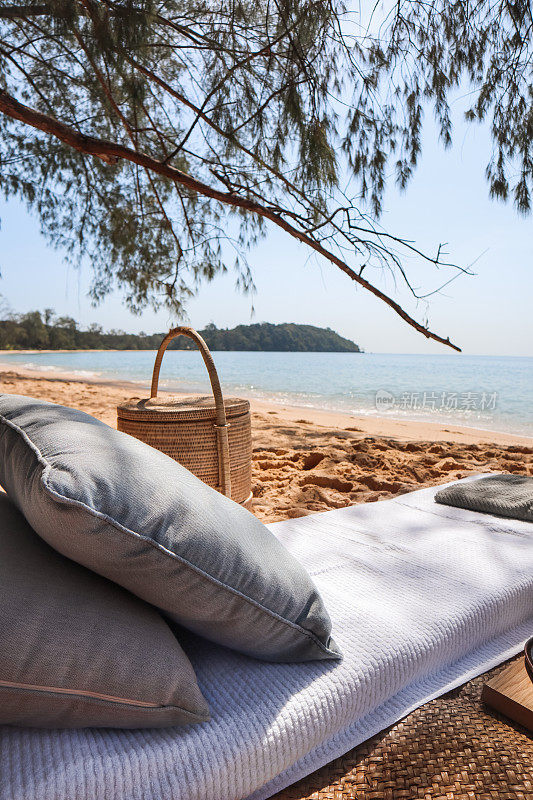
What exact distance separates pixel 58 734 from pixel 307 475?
203 centimetres

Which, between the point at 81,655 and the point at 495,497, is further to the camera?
the point at 495,497

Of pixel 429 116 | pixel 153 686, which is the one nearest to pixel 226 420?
pixel 153 686

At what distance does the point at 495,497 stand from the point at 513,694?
0.75 meters

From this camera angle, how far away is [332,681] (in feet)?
2.24

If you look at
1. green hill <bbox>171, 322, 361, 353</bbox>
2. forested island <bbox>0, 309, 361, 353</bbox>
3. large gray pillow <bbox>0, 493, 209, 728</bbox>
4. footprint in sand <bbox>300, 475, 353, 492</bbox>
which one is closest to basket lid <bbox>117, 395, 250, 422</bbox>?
footprint in sand <bbox>300, 475, 353, 492</bbox>

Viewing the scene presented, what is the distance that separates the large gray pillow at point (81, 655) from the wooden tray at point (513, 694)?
41 cm

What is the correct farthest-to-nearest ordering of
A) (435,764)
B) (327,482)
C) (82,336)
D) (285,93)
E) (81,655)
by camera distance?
(82,336) → (327,482) → (285,93) → (435,764) → (81,655)

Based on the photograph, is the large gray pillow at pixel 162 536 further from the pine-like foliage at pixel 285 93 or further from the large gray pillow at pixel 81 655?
the pine-like foliage at pixel 285 93

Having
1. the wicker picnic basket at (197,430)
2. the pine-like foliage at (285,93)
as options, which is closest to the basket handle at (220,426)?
the wicker picnic basket at (197,430)

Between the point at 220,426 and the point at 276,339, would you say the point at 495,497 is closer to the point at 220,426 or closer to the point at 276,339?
the point at 220,426

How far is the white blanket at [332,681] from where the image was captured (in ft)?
1.77

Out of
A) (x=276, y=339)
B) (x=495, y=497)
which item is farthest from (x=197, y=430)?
(x=276, y=339)

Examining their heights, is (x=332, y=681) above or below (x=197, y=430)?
below

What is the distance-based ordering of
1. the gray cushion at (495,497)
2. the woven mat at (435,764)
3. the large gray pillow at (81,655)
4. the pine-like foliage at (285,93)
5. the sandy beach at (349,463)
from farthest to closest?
the sandy beach at (349,463), the pine-like foliage at (285,93), the gray cushion at (495,497), the woven mat at (435,764), the large gray pillow at (81,655)
